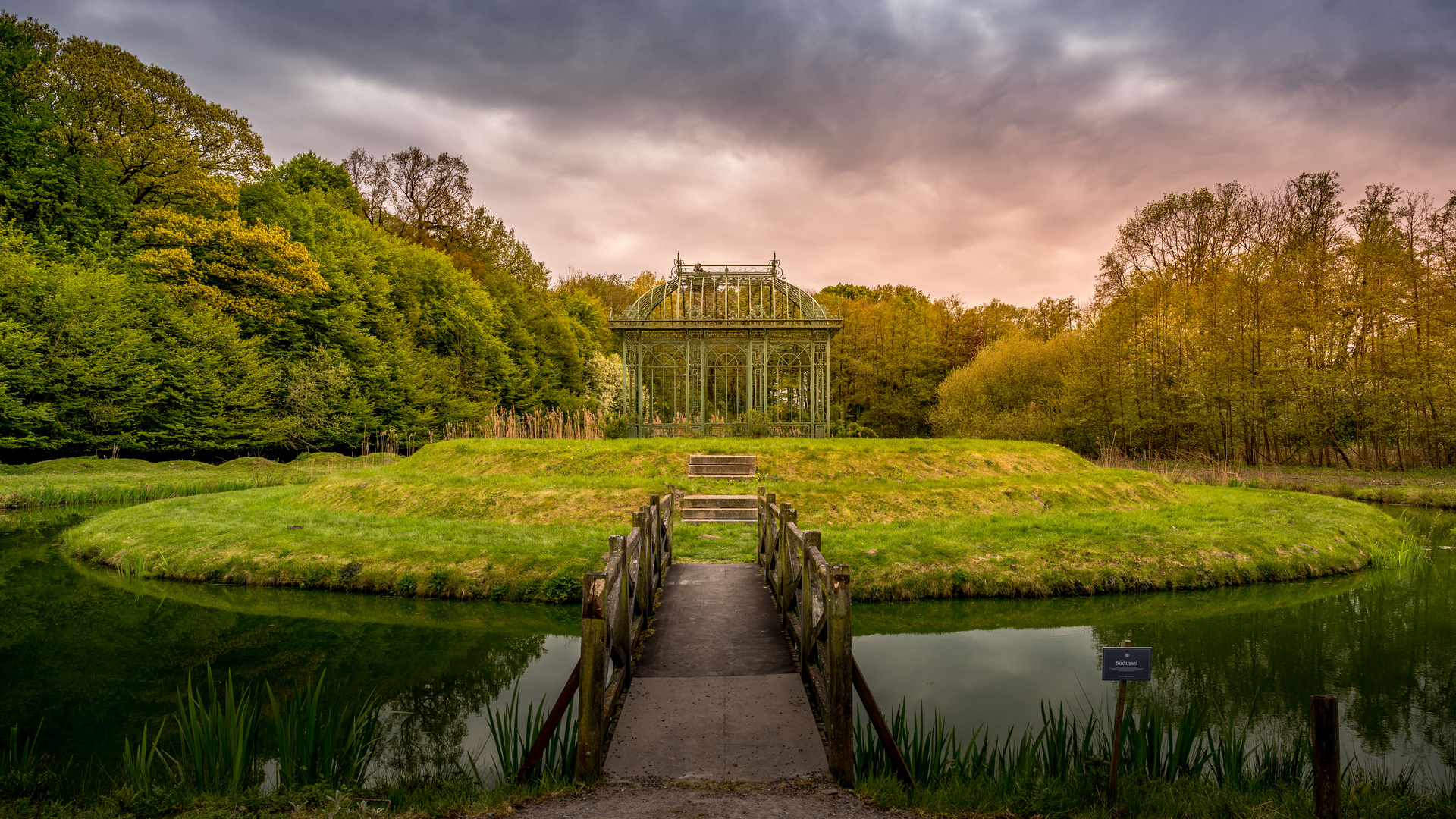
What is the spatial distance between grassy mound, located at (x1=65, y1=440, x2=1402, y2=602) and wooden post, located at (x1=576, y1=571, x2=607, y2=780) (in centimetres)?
526

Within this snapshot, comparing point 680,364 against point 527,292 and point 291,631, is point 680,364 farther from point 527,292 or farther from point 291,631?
point 527,292

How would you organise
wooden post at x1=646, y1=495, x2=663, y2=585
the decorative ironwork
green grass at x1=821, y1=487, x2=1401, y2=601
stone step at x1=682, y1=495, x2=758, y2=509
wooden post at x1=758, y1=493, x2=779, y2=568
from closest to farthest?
wooden post at x1=646, y1=495, x2=663, y2=585 < wooden post at x1=758, y1=493, x2=779, y2=568 < green grass at x1=821, y1=487, x2=1401, y2=601 < stone step at x1=682, y1=495, x2=758, y2=509 < the decorative ironwork

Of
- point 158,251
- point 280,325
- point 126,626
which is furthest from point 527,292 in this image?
point 126,626

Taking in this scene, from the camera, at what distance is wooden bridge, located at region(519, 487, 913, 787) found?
13.1 feet

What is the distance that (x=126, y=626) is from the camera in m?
7.98

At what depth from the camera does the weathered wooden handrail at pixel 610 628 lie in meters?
3.93

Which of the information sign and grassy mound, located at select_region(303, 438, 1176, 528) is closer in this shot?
the information sign

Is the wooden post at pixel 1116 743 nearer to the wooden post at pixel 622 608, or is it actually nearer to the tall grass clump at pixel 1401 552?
the wooden post at pixel 622 608

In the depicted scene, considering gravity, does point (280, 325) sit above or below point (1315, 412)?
above

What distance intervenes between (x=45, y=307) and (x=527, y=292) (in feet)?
77.6

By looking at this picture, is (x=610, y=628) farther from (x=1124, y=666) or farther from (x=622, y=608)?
(x=1124, y=666)

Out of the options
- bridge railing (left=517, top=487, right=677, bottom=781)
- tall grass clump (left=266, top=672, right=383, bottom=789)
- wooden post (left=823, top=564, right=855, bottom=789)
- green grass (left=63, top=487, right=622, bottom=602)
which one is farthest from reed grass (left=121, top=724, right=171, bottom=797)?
green grass (left=63, top=487, right=622, bottom=602)

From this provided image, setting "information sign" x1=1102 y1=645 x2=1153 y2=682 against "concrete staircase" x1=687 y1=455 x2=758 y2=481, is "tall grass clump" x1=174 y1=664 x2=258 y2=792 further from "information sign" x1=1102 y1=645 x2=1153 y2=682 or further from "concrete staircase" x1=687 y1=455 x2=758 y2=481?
"concrete staircase" x1=687 y1=455 x2=758 y2=481

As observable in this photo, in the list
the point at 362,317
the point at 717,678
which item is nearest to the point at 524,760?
the point at 717,678
